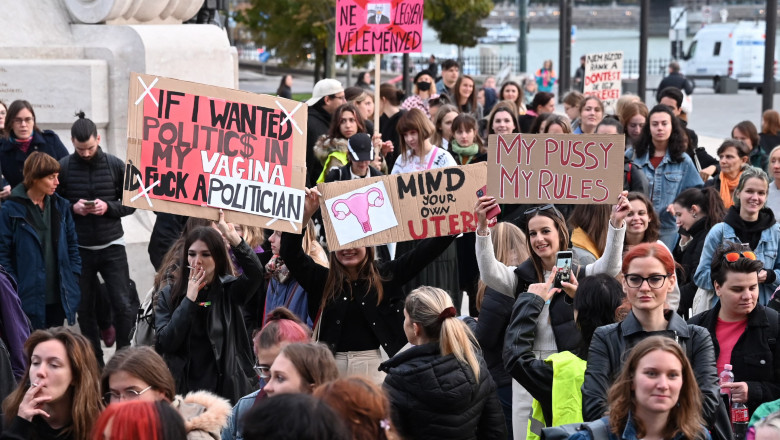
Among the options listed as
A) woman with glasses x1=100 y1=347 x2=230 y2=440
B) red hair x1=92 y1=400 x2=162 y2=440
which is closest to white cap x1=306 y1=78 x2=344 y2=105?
woman with glasses x1=100 y1=347 x2=230 y2=440

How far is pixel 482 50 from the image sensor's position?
177 feet

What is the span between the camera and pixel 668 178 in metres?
9.52

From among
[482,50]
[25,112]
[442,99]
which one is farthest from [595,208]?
[482,50]

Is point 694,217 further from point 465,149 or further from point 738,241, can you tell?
point 465,149

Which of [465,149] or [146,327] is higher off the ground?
[465,149]

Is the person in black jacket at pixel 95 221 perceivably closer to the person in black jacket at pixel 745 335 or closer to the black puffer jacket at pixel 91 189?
the black puffer jacket at pixel 91 189

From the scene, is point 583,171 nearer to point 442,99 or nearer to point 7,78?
point 7,78

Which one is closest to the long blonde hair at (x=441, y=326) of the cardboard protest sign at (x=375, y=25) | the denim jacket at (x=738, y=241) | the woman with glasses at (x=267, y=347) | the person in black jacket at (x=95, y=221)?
the woman with glasses at (x=267, y=347)

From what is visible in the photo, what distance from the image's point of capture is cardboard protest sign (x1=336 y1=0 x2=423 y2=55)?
11.0 meters

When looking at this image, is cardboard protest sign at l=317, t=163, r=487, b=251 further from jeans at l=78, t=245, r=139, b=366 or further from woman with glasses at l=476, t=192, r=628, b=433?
jeans at l=78, t=245, r=139, b=366

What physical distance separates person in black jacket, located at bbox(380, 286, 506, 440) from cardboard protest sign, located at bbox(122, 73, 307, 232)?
162 centimetres

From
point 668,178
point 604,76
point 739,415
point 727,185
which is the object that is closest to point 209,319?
point 739,415

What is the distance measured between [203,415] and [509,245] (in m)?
2.78

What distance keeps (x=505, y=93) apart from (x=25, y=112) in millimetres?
6396
